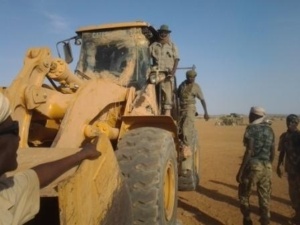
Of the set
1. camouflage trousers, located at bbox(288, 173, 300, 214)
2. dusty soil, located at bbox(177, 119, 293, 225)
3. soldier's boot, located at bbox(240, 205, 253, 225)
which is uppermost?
camouflage trousers, located at bbox(288, 173, 300, 214)

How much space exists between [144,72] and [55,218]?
119 inches

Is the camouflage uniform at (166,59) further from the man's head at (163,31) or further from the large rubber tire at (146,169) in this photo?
the large rubber tire at (146,169)

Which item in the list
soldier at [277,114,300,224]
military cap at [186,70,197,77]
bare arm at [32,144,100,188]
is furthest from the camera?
military cap at [186,70,197,77]

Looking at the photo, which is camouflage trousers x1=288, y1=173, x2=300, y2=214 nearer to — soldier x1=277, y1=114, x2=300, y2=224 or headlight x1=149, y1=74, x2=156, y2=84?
soldier x1=277, y1=114, x2=300, y2=224

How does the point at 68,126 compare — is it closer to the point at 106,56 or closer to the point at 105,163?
the point at 105,163

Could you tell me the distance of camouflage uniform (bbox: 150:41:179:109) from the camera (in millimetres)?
6211

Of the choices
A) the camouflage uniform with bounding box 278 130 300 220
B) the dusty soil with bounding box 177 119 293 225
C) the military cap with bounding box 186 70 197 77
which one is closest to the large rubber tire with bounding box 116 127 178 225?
the dusty soil with bounding box 177 119 293 225

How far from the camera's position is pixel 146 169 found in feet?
12.1

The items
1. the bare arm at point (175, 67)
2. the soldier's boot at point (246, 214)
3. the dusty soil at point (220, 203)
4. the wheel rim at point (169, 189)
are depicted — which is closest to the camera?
the wheel rim at point (169, 189)

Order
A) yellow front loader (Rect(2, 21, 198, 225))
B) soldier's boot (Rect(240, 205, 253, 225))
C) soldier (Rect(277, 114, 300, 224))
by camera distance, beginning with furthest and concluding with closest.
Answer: soldier (Rect(277, 114, 300, 224))
soldier's boot (Rect(240, 205, 253, 225))
yellow front loader (Rect(2, 21, 198, 225))

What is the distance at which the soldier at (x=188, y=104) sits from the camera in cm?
741

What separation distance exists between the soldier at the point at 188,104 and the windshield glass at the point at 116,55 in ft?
6.30

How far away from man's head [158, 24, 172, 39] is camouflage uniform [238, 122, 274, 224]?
2.21m

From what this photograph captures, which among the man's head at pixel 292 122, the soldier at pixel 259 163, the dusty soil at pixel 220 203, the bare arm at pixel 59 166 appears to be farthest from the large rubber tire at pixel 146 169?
the man's head at pixel 292 122
